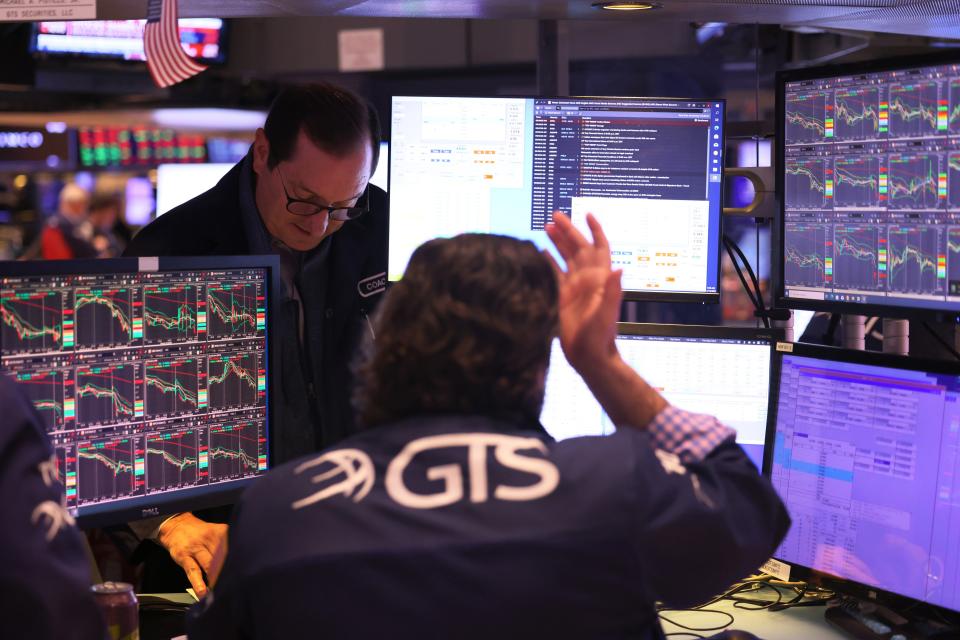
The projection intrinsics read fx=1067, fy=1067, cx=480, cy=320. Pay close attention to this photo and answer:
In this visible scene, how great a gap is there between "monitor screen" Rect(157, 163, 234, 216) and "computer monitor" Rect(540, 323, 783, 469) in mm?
2018

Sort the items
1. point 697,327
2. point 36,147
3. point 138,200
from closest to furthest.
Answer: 1. point 697,327
2. point 36,147
3. point 138,200

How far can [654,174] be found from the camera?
2197 millimetres

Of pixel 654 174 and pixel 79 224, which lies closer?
pixel 654 174

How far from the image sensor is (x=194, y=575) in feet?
6.53

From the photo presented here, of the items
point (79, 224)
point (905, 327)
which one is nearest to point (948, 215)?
point (905, 327)

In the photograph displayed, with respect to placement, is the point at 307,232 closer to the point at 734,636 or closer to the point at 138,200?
the point at 734,636

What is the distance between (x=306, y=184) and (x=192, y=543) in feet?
2.73

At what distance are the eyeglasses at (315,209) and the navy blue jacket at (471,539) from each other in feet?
3.69

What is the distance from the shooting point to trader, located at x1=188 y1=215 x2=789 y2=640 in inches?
49.2

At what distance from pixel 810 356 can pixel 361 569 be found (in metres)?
1.08

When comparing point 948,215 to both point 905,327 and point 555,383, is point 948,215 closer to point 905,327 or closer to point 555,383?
point 905,327

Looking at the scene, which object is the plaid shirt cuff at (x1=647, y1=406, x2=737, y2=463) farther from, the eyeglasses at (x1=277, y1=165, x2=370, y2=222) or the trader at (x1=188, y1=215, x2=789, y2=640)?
the eyeglasses at (x1=277, y1=165, x2=370, y2=222)

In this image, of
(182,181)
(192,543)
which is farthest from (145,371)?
(182,181)

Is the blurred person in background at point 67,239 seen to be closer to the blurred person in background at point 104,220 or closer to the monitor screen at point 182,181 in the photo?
the blurred person in background at point 104,220
